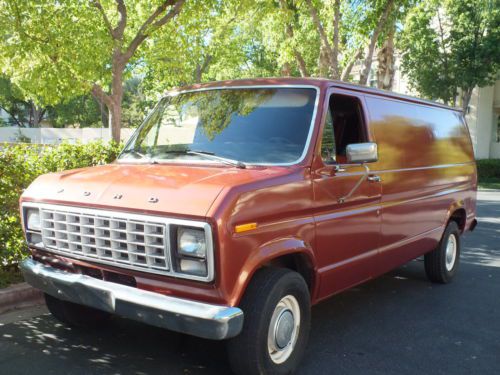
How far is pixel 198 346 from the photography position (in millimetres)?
4434

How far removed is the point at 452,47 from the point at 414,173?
81.7 feet

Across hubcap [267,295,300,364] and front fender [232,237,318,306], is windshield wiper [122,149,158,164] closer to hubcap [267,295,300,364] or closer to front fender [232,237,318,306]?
front fender [232,237,318,306]

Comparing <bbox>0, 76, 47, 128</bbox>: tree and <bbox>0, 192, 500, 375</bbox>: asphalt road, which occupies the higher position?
<bbox>0, 76, 47, 128</bbox>: tree

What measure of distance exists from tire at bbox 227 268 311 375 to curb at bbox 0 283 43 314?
2781 millimetres

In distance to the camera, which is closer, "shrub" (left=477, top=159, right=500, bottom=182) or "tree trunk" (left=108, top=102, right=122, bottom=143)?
"tree trunk" (left=108, top=102, right=122, bottom=143)

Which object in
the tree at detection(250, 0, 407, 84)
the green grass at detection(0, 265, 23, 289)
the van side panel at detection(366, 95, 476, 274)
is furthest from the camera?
the tree at detection(250, 0, 407, 84)

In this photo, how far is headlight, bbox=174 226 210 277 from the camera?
3.22 m

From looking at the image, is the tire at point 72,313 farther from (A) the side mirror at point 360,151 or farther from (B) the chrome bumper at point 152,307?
(A) the side mirror at point 360,151

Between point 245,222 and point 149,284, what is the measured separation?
0.77 m

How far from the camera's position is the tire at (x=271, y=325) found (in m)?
3.41

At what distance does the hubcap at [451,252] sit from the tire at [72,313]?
4501mm

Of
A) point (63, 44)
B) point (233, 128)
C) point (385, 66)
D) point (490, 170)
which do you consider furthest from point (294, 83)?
Answer: point (490, 170)

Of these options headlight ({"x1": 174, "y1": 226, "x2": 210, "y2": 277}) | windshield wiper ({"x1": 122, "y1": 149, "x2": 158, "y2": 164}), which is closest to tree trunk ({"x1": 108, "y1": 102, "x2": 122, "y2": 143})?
windshield wiper ({"x1": 122, "y1": 149, "x2": 158, "y2": 164})

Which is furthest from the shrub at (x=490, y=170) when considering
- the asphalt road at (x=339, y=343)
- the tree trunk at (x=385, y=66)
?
the asphalt road at (x=339, y=343)
